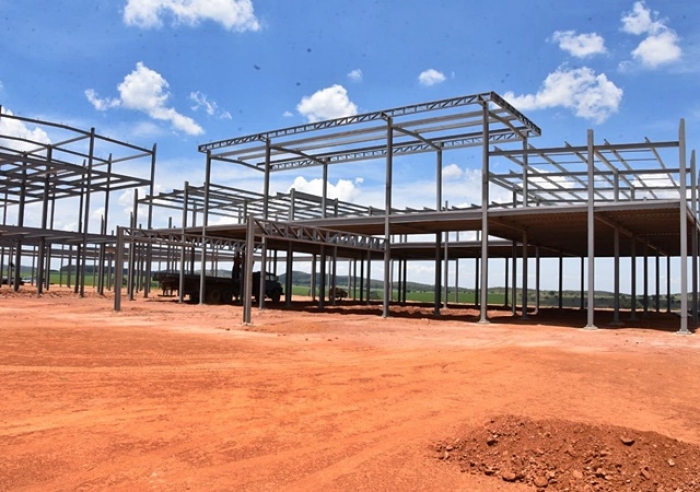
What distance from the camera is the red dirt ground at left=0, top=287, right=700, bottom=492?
17.2 ft

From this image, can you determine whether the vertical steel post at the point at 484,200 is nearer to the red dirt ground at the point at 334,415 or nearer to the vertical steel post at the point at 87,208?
the red dirt ground at the point at 334,415

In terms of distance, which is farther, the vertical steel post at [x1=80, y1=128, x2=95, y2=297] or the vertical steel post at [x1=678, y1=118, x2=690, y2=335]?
the vertical steel post at [x1=80, y1=128, x2=95, y2=297]

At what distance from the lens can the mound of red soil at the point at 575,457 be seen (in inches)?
198

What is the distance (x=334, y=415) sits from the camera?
7.41 m

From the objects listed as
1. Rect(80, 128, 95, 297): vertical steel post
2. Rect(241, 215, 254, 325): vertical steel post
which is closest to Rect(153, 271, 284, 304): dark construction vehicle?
Rect(80, 128, 95, 297): vertical steel post

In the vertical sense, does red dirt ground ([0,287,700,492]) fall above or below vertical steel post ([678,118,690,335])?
below

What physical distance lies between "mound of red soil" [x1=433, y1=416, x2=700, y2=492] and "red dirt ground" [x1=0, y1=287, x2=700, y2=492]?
0.02 m

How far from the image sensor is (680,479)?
498 cm

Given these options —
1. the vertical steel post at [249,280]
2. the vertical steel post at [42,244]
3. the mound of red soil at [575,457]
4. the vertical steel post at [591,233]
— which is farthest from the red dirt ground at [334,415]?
the vertical steel post at [42,244]

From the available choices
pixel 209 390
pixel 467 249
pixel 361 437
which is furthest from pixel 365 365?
pixel 467 249

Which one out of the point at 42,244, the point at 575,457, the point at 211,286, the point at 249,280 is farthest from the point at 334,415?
the point at 42,244

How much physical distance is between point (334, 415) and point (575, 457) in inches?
121

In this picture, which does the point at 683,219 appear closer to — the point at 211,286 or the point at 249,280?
the point at 249,280

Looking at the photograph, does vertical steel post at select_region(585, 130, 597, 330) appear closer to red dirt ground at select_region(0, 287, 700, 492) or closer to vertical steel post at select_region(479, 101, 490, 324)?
vertical steel post at select_region(479, 101, 490, 324)
